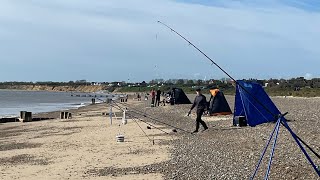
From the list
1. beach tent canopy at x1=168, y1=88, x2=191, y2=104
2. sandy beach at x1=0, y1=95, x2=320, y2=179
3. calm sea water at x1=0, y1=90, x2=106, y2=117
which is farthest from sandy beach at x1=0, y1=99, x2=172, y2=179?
calm sea water at x1=0, y1=90, x2=106, y2=117

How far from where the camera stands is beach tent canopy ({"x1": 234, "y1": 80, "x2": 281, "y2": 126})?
1842 cm

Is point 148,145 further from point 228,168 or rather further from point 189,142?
point 228,168

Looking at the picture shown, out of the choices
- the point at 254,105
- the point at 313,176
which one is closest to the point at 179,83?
the point at 254,105

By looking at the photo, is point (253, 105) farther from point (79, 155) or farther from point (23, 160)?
point (23, 160)

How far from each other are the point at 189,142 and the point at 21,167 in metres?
5.45

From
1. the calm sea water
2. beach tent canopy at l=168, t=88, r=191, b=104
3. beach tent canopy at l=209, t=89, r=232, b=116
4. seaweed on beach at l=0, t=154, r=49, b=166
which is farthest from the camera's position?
the calm sea water

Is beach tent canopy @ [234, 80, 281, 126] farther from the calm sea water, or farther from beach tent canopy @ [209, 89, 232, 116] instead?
the calm sea water

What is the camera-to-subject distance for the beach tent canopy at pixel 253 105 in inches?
725

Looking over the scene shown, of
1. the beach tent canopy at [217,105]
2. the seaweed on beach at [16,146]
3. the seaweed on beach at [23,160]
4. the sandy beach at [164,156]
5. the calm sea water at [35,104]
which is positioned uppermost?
the beach tent canopy at [217,105]

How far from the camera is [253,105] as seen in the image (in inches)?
733

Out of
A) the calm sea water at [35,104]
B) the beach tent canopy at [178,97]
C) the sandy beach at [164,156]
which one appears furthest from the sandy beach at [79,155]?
the calm sea water at [35,104]

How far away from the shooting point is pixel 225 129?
18.4 meters

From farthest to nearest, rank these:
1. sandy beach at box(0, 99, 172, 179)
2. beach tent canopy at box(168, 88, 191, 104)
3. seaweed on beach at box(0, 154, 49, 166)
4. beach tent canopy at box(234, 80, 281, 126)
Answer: beach tent canopy at box(168, 88, 191, 104) → beach tent canopy at box(234, 80, 281, 126) → seaweed on beach at box(0, 154, 49, 166) → sandy beach at box(0, 99, 172, 179)

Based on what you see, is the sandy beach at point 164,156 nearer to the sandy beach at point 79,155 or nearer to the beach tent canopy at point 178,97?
the sandy beach at point 79,155
